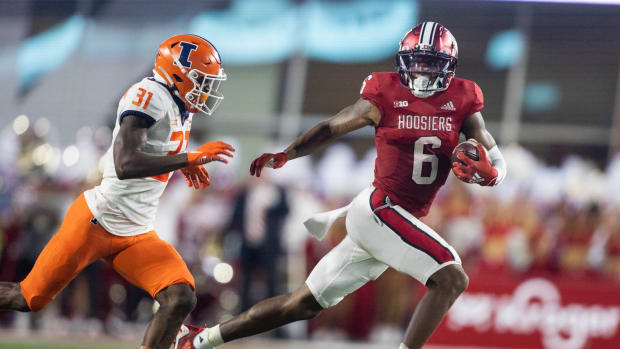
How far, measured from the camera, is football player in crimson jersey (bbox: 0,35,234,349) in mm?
4348

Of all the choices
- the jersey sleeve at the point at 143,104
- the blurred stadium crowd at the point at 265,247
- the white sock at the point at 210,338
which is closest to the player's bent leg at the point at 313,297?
the white sock at the point at 210,338

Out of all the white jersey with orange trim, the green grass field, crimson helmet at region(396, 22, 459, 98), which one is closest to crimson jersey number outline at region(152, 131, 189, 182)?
the white jersey with orange trim

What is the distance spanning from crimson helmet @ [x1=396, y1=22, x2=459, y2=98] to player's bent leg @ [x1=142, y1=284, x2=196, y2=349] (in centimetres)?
156

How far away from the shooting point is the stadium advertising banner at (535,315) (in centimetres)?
808

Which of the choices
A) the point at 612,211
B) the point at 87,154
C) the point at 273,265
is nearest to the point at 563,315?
the point at 612,211

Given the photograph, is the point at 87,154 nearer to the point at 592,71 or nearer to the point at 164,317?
the point at 164,317

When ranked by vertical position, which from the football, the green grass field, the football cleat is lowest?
the green grass field

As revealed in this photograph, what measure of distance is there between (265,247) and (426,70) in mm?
4514

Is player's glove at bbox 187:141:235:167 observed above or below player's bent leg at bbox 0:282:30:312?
above

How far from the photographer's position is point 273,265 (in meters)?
8.74

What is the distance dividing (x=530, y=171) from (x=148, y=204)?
846 centimetres

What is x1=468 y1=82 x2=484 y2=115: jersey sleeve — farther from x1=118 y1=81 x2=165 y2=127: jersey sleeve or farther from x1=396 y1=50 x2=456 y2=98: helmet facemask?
x1=118 y1=81 x2=165 y2=127: jersey sleeve

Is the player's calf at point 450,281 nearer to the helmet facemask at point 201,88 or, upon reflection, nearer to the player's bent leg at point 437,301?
the player's bent leg at point 437,301

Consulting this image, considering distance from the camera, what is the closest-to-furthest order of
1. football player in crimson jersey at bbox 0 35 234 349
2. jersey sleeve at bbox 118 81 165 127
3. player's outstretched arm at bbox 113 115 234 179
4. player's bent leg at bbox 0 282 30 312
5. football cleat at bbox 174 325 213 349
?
player's outstretched arm at bbox 113 115 234 179 < jersey sleeve at bbox 118 81 165 127 < football player in crimson jersey at bbox 0 35 234 349 < player's bent leg at bbox 0 282 30 312 < football cleat at bbox 174 325 213 349
